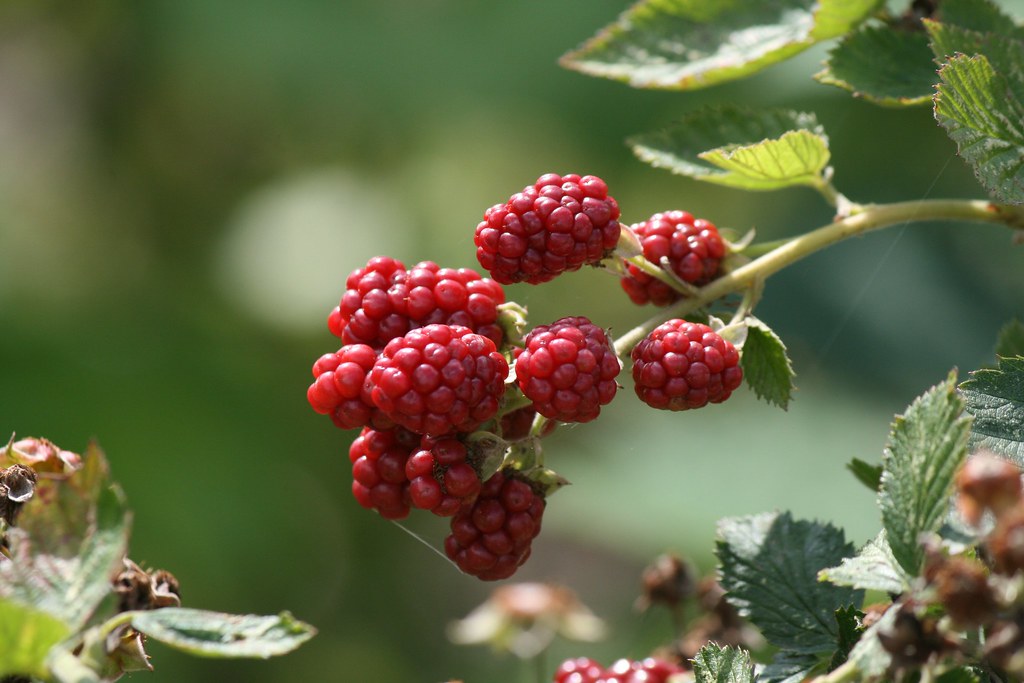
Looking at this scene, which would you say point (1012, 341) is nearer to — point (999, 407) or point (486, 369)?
point (999, 407)

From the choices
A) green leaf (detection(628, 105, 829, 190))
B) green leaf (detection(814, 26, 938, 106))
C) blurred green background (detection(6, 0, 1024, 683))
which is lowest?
blurred green background (detection(6, 0, 1024, 683))

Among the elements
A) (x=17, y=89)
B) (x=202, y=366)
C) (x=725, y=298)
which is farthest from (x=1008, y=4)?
(x=17, y=89)

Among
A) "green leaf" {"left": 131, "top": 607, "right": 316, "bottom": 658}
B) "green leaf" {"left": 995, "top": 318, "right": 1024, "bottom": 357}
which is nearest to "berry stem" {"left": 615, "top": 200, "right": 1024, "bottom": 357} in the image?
"green leaf" {"left": 995, "top": 318, "right": 1024, "bottom": 357}

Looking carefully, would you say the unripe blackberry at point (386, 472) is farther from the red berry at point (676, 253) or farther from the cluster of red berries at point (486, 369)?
the red berry at point (676, 253)

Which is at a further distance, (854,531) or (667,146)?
(854,531)

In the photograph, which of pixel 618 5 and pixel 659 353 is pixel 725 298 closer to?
pixel 659 353

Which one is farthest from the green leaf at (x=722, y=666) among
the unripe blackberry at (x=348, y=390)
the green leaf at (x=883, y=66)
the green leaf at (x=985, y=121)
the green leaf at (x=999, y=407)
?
the green leaf at (x=883, y=66)

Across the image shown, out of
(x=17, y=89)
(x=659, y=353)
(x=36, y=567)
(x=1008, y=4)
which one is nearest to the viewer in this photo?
(x=36, y=567)

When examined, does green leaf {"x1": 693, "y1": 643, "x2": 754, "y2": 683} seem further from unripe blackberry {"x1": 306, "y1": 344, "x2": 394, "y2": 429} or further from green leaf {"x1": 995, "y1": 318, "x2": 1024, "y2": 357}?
green leaf {"x1": 995, "y1": 318, "x2": 1024, "y2": 357}
